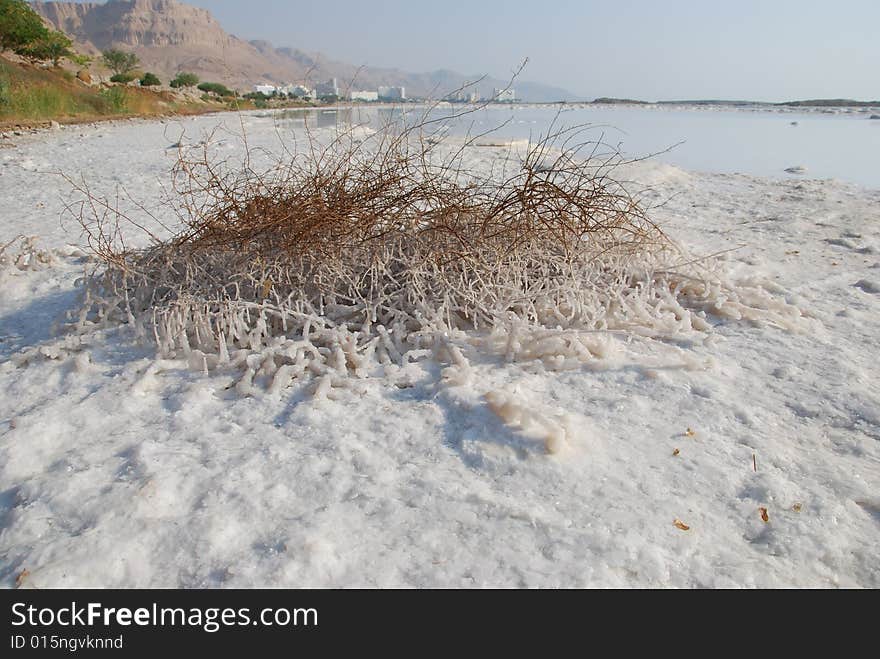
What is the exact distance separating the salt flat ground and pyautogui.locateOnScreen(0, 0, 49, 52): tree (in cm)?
2019

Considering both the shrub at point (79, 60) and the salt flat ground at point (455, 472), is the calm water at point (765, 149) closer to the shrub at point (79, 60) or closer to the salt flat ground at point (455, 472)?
the salt flat ground at point (455, 472)

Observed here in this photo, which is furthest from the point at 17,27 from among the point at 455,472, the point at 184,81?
the point at 455,472

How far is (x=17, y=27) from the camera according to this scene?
17.0 metres

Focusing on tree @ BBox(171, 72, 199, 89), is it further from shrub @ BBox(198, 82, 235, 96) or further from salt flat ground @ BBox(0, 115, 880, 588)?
salt flat ground @ BBox(0, 115, 880, 588)

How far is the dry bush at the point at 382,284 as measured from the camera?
200cm

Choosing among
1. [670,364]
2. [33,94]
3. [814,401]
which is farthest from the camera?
[33,94]

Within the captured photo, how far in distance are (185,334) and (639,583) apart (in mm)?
1623

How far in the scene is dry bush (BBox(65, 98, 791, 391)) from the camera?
6.57 feet

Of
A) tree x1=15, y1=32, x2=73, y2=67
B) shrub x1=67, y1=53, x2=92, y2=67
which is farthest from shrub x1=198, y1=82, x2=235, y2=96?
tree x1=15, y1=32, x2=73, y2=67

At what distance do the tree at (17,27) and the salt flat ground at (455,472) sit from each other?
66.2 ft

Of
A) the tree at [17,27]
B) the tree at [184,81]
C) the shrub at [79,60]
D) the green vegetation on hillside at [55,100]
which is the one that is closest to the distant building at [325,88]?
the green vegetation on hillside at [55,100]

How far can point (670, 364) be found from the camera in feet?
6.29
